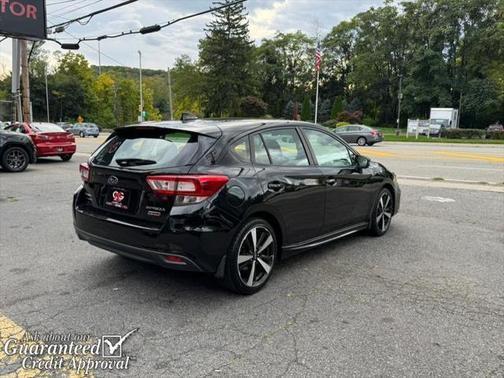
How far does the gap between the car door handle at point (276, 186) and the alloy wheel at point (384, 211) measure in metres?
2.15

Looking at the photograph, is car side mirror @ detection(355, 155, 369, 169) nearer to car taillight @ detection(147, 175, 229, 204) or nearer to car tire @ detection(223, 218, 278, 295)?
car tire @ detection(223, 218, 278, 295)

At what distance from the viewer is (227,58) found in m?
67.6

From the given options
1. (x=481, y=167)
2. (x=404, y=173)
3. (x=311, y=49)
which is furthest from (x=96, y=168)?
(x=311, y=49)

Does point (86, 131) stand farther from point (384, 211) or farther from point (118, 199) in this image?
point (118, 199)

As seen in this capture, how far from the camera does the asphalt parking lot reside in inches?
113

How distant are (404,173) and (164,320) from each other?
35.0ft

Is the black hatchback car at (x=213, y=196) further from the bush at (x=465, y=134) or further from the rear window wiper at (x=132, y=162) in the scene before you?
the bush at (x=465, y=134)

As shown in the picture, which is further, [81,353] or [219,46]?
[219,46]

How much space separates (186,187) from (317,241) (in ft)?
5.77

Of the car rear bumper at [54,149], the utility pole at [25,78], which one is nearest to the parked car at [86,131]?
the utility pole at [25,78]

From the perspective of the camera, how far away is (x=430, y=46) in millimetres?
61094

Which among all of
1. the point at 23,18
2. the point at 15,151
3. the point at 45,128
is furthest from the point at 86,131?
the point at 15,151

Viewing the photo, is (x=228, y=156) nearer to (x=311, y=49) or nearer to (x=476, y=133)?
(x=476, y=133)

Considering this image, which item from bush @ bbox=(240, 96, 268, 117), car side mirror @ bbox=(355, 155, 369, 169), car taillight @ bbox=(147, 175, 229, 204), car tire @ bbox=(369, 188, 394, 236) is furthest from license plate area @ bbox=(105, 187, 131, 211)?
bush @ bbox=(240, 96, 268, 117)
